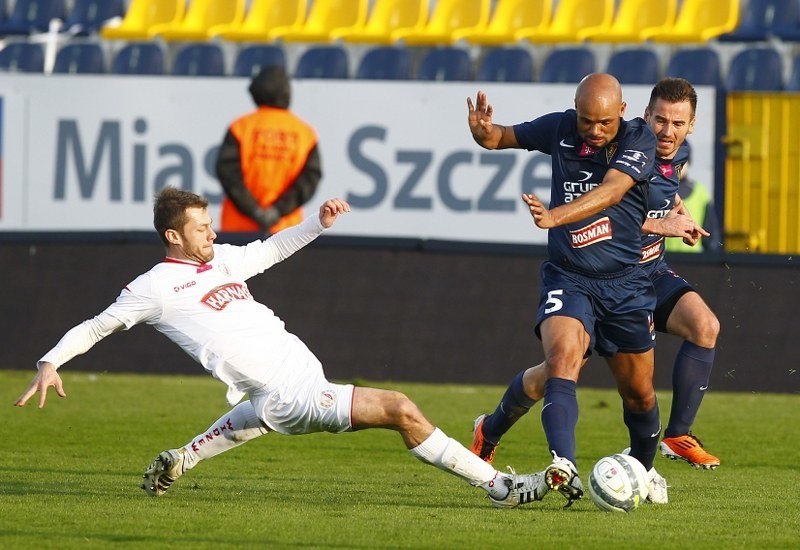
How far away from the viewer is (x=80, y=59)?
16.0 meters

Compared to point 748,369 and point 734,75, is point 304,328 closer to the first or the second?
point 748,369

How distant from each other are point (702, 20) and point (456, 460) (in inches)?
416

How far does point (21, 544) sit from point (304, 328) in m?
6.73

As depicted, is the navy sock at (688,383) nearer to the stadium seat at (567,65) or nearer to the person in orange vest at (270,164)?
the person in orange vest at (270,164)

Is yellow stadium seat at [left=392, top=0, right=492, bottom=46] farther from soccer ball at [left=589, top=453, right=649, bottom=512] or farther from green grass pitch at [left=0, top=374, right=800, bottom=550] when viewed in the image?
soccer ball at [left=589, top=453, right=649, bottom=512]

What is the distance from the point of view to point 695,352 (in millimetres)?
7668

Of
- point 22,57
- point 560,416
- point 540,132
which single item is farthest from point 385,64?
point 560,416

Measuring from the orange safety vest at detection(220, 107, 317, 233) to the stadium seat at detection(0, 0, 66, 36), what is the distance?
19.9 ft

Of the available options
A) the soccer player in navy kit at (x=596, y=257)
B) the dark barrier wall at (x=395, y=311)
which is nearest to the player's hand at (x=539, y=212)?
the soccer player in navy kit at (x=596, y=257)

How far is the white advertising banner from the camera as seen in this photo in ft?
46.3

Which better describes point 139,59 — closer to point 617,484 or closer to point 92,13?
point 92,13

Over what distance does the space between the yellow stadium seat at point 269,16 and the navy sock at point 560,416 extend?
1084cm

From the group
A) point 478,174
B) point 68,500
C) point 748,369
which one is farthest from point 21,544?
point 478,174

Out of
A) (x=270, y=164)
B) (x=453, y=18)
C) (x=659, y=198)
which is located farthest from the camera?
(x=453, y=18)
